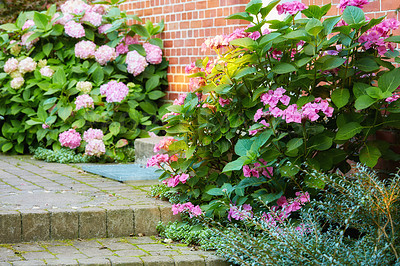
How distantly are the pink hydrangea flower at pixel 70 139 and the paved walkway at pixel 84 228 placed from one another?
168 centimetres

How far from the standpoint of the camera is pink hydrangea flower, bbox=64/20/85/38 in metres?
6.83

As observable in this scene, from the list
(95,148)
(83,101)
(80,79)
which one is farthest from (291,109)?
(80,79)

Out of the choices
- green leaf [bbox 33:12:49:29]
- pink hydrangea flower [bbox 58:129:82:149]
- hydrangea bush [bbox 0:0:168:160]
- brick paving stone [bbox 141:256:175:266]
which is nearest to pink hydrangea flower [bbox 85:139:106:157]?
hydrangea bush [bbox 0:0:168:160]

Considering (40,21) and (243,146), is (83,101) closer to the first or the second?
(40,21)

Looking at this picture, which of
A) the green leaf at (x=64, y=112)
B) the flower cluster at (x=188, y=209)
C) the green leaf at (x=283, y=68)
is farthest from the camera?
the green leaf at (x=64, y=112)

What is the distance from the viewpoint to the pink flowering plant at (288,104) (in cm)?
340

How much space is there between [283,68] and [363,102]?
1.78ft

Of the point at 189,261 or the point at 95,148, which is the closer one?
the point at 189,261

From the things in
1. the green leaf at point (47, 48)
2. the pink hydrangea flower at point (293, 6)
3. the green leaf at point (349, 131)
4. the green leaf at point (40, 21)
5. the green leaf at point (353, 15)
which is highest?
the pink hydrangea flower at point (293, 6)

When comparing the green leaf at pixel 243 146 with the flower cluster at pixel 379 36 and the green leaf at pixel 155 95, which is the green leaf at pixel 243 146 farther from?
the green leaf at pixel 155 95

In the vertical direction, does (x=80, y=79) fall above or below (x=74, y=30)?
below

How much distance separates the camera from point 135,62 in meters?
6.71

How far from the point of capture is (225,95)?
12.7 feet

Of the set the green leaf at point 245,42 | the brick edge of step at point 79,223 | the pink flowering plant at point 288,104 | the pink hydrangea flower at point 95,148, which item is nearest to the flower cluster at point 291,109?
the pink flowering plant at point 288,104
